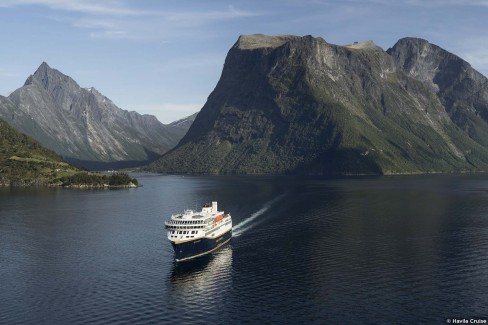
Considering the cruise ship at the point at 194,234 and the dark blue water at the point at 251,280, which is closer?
the dark blue water at the point at 251,280

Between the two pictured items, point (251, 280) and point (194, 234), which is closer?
point (251, 280)

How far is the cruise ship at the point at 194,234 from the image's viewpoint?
15088cm

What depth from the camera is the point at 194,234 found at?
154 m

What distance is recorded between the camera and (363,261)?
146875 millimetres

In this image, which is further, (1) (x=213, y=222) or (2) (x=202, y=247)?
(1) (x=213, y=222)

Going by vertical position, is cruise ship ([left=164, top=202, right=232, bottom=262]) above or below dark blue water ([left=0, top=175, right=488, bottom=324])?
above

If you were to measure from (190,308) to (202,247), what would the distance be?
46205 mm

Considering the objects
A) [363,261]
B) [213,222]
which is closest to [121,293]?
[213,222]

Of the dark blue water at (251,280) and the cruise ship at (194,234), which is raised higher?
the cruise ship at (194,234)

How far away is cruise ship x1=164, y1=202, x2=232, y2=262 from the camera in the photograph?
495ft

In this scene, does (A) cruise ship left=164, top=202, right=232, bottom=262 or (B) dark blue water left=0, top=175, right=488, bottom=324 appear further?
(A) cruise ship left=164, top=202, right=232, bottom=262

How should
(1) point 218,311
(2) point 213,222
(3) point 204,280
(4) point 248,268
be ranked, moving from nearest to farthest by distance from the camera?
(1) point 218,311
(3) point 204,280
(4) point 248,268
(2) point 213,222

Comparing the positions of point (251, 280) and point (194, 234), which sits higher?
point (194, 234)

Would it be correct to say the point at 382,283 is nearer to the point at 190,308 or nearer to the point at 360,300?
the point at 360,300
